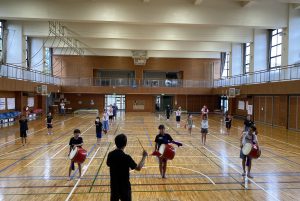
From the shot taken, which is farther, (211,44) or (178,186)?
(211,44)

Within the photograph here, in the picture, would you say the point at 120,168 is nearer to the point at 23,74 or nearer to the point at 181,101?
the point at 23,74

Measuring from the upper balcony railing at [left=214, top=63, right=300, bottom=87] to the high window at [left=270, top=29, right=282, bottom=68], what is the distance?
3273 millimetres

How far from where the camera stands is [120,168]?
14.8 ft

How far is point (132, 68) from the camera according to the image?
45531 mm

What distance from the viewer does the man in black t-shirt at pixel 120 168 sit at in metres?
4.50

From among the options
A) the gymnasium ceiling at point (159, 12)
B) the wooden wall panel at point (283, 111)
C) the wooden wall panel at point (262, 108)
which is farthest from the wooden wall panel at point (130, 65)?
the wooden wall panel at point (283, 111)

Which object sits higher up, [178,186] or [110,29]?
[110,29]

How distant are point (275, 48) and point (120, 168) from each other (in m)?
29.8

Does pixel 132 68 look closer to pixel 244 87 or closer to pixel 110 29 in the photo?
pixel 110 29

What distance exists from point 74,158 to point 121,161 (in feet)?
13.5

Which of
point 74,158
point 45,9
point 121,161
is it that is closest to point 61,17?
point 45,9

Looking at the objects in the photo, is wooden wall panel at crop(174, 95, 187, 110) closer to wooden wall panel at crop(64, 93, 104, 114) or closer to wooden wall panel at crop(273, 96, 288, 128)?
wooden wall panel at crop(64, 93, 104, 114)

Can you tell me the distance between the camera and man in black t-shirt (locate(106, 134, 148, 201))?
450 centimetres

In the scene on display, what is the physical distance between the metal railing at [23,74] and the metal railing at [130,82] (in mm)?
4850
